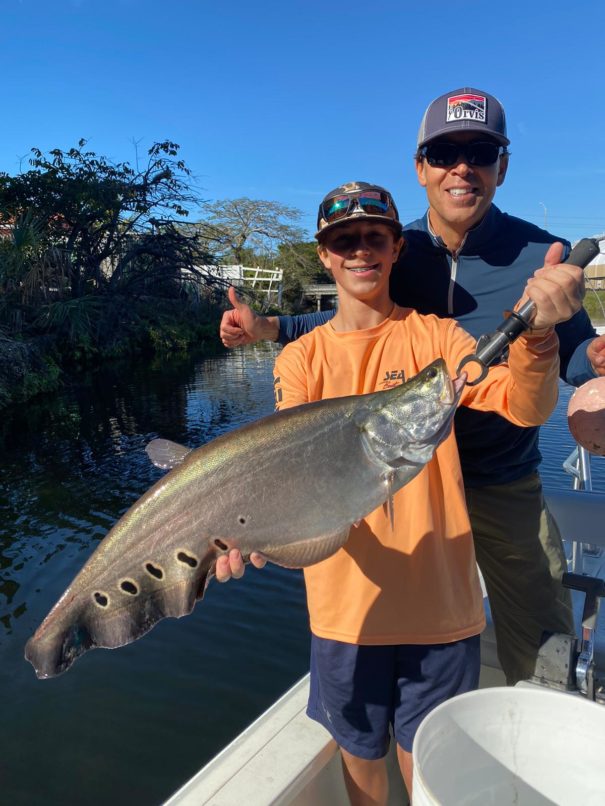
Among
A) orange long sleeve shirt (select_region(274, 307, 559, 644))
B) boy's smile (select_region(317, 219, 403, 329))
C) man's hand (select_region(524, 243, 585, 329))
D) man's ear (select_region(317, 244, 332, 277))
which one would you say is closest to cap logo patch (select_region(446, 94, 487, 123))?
boy's smile (select_region(317, 219, 403, 329))

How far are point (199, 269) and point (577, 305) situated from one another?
3257cm

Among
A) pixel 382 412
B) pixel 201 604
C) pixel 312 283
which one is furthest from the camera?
pixel 312 283

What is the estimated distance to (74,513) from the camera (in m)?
11.6

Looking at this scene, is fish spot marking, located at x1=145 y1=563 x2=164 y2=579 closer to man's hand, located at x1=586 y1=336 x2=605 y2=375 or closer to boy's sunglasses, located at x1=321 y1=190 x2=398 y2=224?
boy's sunglasses, located at x1=321 y1=190 x2=398 y2=224

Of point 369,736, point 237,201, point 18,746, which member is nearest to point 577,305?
point 369,736

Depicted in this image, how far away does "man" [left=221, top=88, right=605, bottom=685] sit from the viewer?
3.15 meters

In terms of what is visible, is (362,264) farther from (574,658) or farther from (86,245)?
(86,245)

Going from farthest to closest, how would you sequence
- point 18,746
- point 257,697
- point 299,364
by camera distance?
1. point 257,697
2. point 18,746
3. point 299,364

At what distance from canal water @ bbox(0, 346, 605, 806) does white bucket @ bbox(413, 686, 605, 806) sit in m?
4.55

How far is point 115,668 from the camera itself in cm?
707

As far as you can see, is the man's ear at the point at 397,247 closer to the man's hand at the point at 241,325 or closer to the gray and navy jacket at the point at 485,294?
the gray and navy jacket at the point at 485,294

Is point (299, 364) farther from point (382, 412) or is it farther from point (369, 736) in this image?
point (369, 736)

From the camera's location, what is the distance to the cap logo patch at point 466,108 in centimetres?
305

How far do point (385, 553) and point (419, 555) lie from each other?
15cm
